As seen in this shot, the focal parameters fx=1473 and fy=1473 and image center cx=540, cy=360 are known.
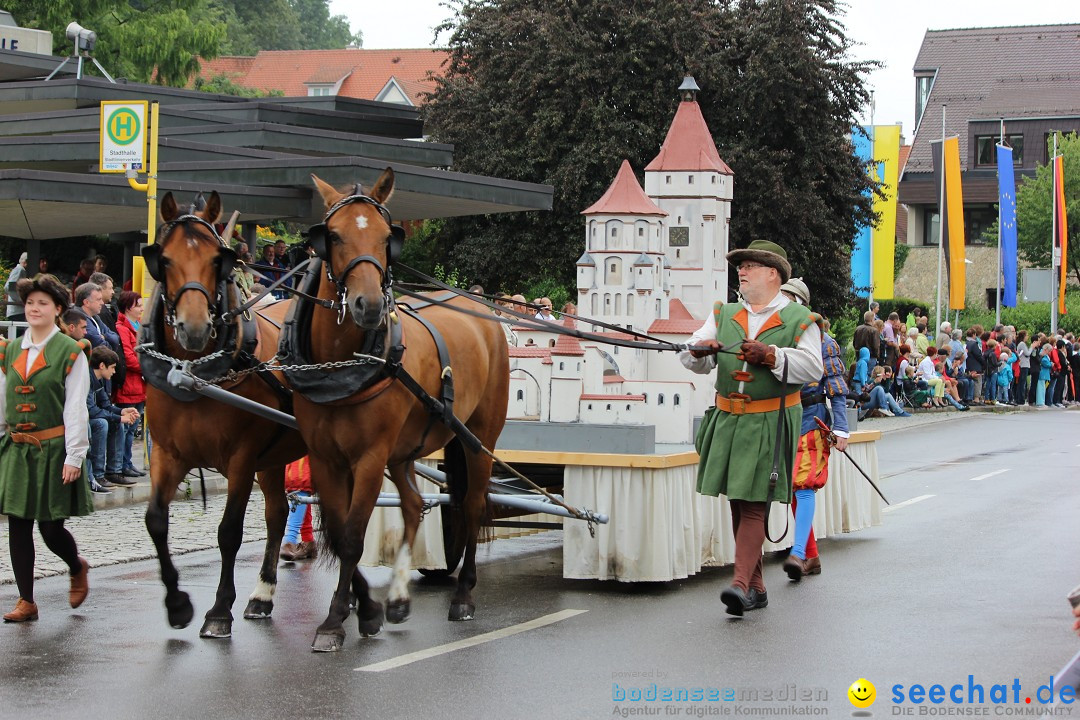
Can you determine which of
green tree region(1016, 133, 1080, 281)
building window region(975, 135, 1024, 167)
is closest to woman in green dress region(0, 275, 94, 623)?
green tree region(1016, 133, 1080, 281)

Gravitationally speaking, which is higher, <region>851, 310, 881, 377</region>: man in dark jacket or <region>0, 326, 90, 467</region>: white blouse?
<region>851, 310, 881, 377</region>: man in dark jacket

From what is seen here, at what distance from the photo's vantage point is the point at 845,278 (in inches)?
1399

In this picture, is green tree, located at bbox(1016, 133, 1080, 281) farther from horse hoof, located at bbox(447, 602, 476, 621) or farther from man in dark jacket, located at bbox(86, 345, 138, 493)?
horse hoof, located at bbox(447, 602, 476, 621)

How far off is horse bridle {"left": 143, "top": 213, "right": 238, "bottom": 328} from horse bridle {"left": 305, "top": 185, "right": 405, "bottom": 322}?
0.49m

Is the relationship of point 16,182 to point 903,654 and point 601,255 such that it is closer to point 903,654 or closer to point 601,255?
point 601,255

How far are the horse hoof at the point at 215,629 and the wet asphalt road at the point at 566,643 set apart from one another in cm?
8

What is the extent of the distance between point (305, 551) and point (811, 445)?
3794 mm

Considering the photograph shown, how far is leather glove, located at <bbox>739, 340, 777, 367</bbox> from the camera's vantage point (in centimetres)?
823

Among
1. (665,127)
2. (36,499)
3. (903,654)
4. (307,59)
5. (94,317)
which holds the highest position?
(307,59)

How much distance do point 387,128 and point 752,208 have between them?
30.1ft

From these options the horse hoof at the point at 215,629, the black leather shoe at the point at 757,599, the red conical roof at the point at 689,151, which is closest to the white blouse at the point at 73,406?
the horse hoof at the point at 215,629

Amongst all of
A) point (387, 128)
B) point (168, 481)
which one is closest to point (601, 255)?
point (168, 481)

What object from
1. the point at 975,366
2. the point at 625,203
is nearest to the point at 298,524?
the point at 625,203

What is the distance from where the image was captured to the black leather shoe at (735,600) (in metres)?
8.27
